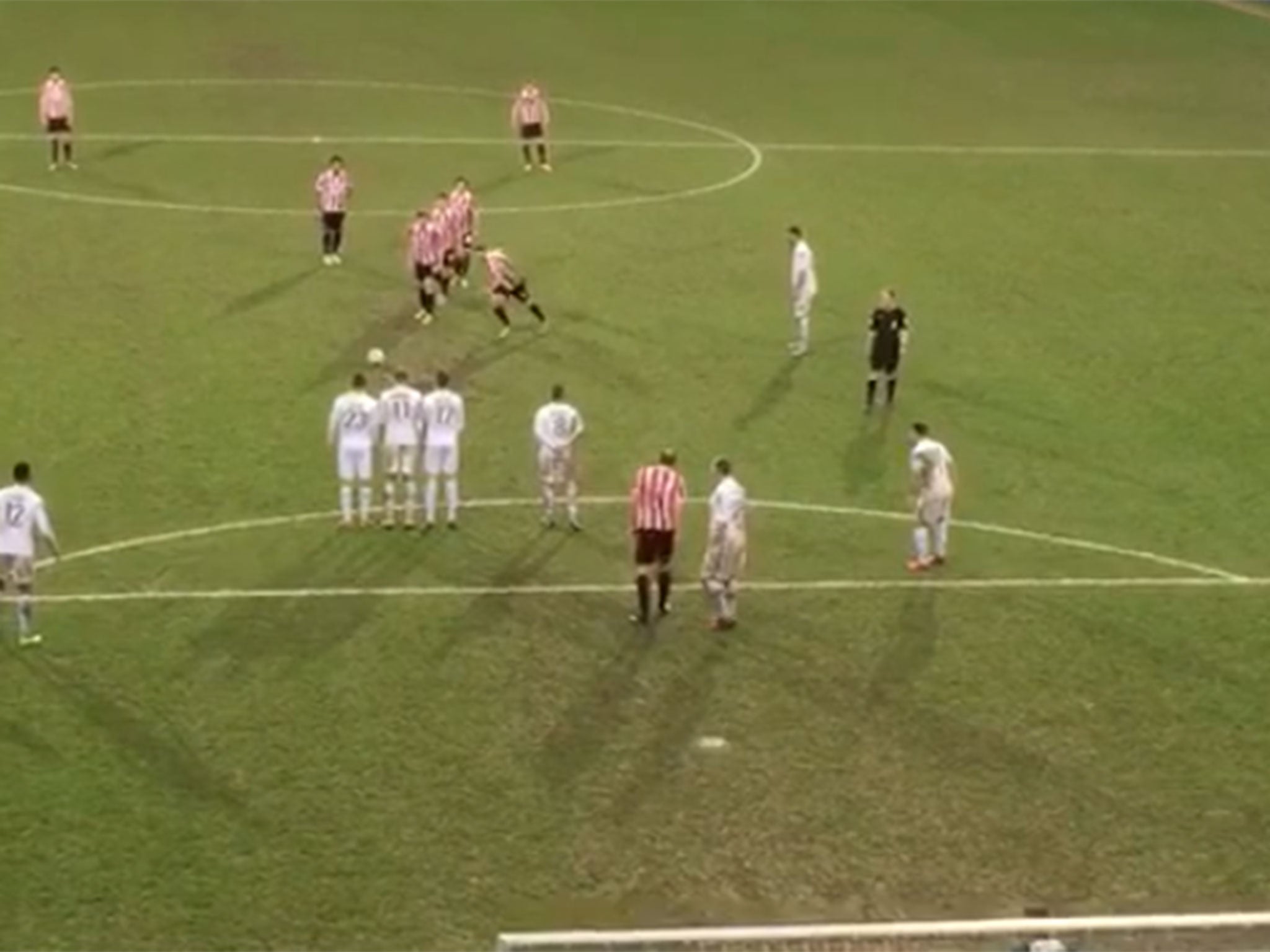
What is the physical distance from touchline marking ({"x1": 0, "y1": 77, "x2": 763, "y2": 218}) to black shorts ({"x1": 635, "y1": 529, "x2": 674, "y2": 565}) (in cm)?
1785

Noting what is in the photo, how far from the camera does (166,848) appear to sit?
17000 millimetres

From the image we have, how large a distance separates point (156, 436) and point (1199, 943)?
15.6 m

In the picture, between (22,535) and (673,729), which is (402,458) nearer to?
(22,535)

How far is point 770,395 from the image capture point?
28.7m

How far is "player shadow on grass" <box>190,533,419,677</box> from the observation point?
2042 cm

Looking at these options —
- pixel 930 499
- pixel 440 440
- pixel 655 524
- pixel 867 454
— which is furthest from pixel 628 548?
pixel 867 454

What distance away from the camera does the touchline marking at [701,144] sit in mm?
43781

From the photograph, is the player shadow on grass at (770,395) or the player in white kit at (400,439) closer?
the player in white kit at (400,439)

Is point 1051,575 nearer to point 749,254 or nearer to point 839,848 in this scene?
point 839,848

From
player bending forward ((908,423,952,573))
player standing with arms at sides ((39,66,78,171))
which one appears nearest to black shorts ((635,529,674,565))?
player bending forward ((908,423,952,573))

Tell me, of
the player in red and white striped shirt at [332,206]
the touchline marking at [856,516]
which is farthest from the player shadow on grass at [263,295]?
the touchline marking at [856,516]

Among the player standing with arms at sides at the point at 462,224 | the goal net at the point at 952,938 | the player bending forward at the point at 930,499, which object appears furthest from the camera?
the player standing with arms at sides at the point at 462,224

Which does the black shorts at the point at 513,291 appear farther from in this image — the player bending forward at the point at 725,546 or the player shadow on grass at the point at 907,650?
the player shadow on grass at the point at 907,650

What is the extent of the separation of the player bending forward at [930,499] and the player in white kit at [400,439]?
17.5ft
